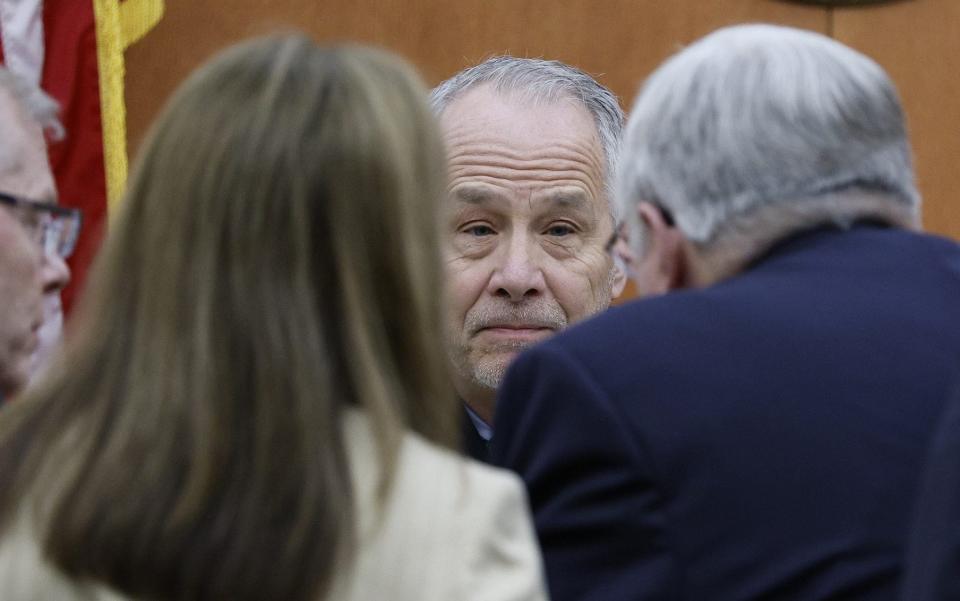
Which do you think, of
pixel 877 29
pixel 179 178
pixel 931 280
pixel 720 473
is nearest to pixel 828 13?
pixel 877 29

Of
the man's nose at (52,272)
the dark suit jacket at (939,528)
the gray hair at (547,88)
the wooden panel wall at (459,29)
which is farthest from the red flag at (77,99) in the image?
the dark suit jacket at (939,528)

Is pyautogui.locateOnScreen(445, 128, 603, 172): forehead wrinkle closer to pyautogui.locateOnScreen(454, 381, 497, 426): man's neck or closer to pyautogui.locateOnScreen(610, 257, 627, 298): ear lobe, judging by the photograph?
pyautogui.locateOnScreen(610, 257, 627, 298): ear lobe

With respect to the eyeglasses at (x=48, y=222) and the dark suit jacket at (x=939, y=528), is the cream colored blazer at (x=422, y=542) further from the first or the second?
the eyeglasses at (x=48, y=222)

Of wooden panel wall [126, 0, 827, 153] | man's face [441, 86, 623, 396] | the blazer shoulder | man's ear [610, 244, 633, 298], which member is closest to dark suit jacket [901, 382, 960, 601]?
the blazer shoulder

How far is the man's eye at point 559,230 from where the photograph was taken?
Result: 2.97m

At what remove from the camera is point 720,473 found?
1.51 m

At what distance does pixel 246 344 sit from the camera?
1261 mm

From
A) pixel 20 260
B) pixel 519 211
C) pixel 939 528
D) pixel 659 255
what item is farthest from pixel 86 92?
pixel 939 528

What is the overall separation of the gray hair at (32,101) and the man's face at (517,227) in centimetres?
A: 84

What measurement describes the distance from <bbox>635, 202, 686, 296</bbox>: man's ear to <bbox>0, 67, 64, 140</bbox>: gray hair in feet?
2.64

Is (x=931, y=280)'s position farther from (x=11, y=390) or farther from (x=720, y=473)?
(x=11, y=390)

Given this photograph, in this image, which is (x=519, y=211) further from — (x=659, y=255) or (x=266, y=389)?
(x=266, y=389)

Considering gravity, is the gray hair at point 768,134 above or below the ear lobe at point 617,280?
above

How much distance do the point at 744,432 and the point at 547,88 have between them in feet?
5.36
